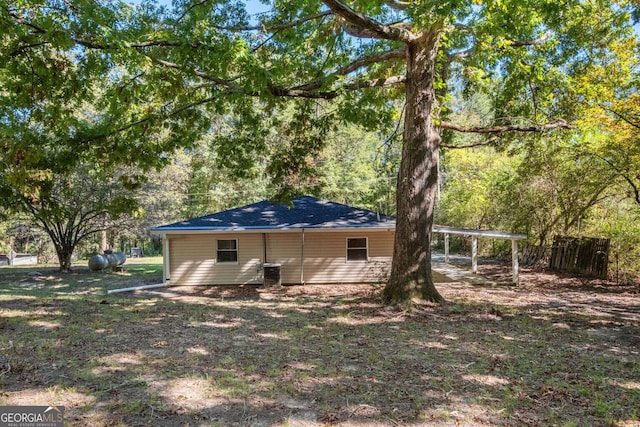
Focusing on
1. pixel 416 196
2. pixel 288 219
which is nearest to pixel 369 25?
pixel 416 196

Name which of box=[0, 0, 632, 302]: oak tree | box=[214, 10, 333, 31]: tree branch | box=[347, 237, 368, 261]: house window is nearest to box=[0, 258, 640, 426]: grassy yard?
box=[0, 0, 632, 302]: oak tree

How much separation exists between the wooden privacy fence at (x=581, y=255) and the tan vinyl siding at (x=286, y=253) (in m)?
9.40

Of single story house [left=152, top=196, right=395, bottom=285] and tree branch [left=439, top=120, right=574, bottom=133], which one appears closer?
tree branch [left=439, top=120, right=574, bottom=133]

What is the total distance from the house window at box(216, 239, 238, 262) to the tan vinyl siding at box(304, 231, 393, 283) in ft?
7.97

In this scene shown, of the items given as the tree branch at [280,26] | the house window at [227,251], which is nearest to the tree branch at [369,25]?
the tree branch at [280,26]

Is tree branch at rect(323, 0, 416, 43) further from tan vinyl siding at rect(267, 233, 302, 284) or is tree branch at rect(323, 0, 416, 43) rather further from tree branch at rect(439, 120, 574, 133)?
tan vinyl siding at rect(267, 233, 302, 284)

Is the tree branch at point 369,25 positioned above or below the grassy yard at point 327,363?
above

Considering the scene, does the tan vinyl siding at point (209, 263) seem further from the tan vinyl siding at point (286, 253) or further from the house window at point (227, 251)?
the tan vinyl siding at point (286, 253)

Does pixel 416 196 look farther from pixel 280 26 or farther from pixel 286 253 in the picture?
pixel 286 253

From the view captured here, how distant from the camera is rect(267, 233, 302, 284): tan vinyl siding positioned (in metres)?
14.7

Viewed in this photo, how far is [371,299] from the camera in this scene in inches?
392

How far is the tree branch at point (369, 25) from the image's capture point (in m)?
7.12

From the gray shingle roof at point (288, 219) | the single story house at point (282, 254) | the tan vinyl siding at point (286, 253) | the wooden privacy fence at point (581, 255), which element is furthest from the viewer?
the tan vinyl siding at point (286, 253)

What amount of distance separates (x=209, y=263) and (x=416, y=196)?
27.7 feet
